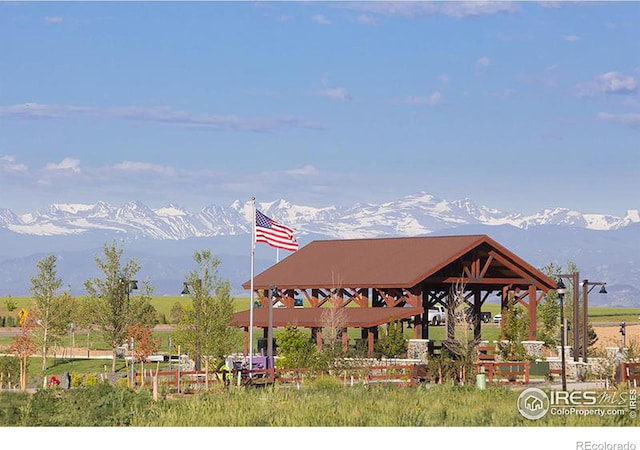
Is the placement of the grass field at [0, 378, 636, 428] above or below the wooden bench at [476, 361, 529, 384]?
below

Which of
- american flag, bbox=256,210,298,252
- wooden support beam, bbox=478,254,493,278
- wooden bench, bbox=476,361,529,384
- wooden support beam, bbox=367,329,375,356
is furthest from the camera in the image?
wooden support beam, bbox=478,254,493,278

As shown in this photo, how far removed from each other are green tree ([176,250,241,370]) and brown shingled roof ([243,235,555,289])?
31.8 feet

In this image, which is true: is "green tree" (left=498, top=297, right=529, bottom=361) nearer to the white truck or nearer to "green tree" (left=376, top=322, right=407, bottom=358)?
"green tree" (left=376, top=322, right=407, bottom=358)

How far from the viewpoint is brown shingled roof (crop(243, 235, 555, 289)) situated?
55906mm

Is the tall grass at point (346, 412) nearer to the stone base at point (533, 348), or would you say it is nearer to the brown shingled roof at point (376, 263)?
the brown shingled roof at point (376, 263)

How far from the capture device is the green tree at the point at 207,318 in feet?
156

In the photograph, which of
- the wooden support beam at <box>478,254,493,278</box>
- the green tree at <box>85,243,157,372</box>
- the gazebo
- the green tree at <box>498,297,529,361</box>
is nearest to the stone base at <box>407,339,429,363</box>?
the gazebo

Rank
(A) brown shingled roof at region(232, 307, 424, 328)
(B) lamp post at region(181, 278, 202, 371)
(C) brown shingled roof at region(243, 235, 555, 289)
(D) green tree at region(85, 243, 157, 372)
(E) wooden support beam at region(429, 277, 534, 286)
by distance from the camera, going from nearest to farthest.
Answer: (B) lamp post at region(181, 278, 202, 371)
(D) green tree at region(85, 243, 157, 372)
(A) brown shingled roof at region(232, 307, 424, 328)
(C) brown shingled roof at region(243, 235, 555, 289)
(E) wooden support beam at region(429, 277, 534, 286)

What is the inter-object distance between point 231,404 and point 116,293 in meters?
24.2

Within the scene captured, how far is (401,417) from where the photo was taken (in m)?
27.9

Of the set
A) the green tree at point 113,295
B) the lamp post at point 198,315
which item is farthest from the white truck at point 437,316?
the lamp post at point 198,315

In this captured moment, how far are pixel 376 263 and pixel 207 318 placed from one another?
13.7m

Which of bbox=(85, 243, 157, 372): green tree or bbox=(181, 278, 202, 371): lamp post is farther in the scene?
bbox=(85, 243, 157, 372): green tree
